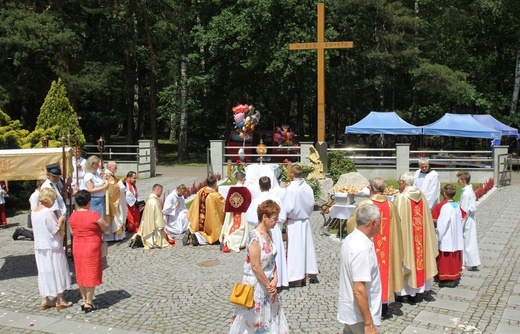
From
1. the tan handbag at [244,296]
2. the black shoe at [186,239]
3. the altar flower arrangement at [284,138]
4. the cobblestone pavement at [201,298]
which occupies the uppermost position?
the altar flower arrangement at [284,138]

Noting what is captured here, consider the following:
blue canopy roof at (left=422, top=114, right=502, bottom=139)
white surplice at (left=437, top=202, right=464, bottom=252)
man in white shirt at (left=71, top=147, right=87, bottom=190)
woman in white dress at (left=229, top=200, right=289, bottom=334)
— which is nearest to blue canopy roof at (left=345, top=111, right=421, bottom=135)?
blue canopy roof at (left=422, top=114, right=502, bottom=139)

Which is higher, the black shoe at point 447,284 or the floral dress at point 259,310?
the floral dress at point 259,310

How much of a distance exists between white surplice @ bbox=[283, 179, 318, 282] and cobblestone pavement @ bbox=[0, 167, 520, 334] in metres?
0.29

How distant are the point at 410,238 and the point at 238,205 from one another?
4.45 metres

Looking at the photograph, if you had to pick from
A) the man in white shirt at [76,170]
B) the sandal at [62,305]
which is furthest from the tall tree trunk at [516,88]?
the sandal at [62,305]

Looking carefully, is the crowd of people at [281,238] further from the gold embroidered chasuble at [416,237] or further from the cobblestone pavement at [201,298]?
the cobblestone pavement at [201,298]

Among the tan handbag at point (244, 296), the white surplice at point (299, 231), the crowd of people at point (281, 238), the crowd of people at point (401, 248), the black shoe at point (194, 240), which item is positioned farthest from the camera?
the black shoe at point (194, 240)

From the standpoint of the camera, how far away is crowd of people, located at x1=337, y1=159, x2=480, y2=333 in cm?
448

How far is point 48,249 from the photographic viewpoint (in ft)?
24.3

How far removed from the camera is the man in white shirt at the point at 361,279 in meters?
4.34

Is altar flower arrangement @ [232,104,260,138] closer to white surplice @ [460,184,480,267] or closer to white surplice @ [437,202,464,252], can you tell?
white surplice @ [460,184,480,267]

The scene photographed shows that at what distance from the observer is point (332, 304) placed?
743 cm

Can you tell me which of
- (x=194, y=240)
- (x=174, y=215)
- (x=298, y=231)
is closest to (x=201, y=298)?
(x=298, y=231)

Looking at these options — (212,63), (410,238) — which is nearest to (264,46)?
(212,63)
